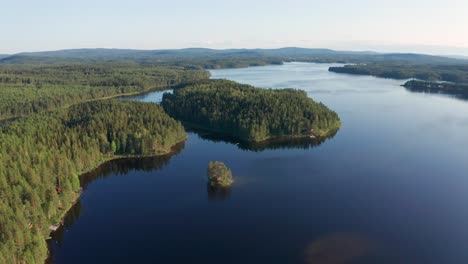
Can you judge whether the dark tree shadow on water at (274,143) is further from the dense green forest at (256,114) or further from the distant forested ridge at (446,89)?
the distant forested ridge at (446,89)

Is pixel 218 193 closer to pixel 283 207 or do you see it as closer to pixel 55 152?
pixel 283 207

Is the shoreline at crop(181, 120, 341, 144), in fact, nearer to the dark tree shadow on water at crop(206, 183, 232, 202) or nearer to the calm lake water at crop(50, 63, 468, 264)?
the calm lake water at crop(50, 63, 468, 264)

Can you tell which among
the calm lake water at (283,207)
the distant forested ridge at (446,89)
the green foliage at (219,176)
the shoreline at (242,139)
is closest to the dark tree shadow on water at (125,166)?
the calm lake water at (283,207)

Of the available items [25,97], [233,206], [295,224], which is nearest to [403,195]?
[295,224]

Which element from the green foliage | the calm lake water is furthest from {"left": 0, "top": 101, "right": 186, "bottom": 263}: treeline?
the green foliage

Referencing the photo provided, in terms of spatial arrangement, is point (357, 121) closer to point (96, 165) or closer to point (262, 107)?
point (262, 107)

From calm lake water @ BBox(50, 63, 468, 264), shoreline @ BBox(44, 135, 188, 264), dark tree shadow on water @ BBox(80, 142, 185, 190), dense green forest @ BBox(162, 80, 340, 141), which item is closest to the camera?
calm lake water @ BBox(50, 63, 468, 264)
